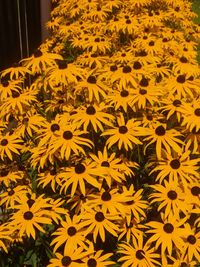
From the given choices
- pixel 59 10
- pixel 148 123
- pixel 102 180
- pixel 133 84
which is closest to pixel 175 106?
pixel 148 123

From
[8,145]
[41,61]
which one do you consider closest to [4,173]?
[8,145]

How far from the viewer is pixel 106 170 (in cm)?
256

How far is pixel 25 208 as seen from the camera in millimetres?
2508

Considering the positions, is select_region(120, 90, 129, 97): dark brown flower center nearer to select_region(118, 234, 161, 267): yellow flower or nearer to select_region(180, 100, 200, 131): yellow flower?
select_region(180, 100, 200, 131): yellow flower

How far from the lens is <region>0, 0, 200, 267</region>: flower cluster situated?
2365 mm

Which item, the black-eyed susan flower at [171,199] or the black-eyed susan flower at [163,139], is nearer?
the black-eyed susan flower at [171,199]

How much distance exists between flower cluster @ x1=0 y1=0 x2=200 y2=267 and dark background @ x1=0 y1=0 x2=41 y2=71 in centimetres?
230

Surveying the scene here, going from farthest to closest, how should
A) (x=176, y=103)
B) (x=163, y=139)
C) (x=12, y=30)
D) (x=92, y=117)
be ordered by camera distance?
(x=12, y=30)
(x=176, y=103)
(x=92, y=117)
(x=163, y=139)

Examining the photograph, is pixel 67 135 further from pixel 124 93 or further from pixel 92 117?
pixel 124 93

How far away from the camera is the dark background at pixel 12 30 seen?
19.3 feet

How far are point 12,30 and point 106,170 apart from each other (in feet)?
13.6

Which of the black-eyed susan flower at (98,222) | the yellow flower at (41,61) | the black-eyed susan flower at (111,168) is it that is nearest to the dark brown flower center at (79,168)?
the black-eyed susan flower at (111,168)

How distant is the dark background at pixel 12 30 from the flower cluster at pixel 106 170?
230 centimetres

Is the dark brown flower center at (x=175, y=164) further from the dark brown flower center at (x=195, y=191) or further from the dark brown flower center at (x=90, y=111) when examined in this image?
the dark brown flower center at (x=90, y=111)
